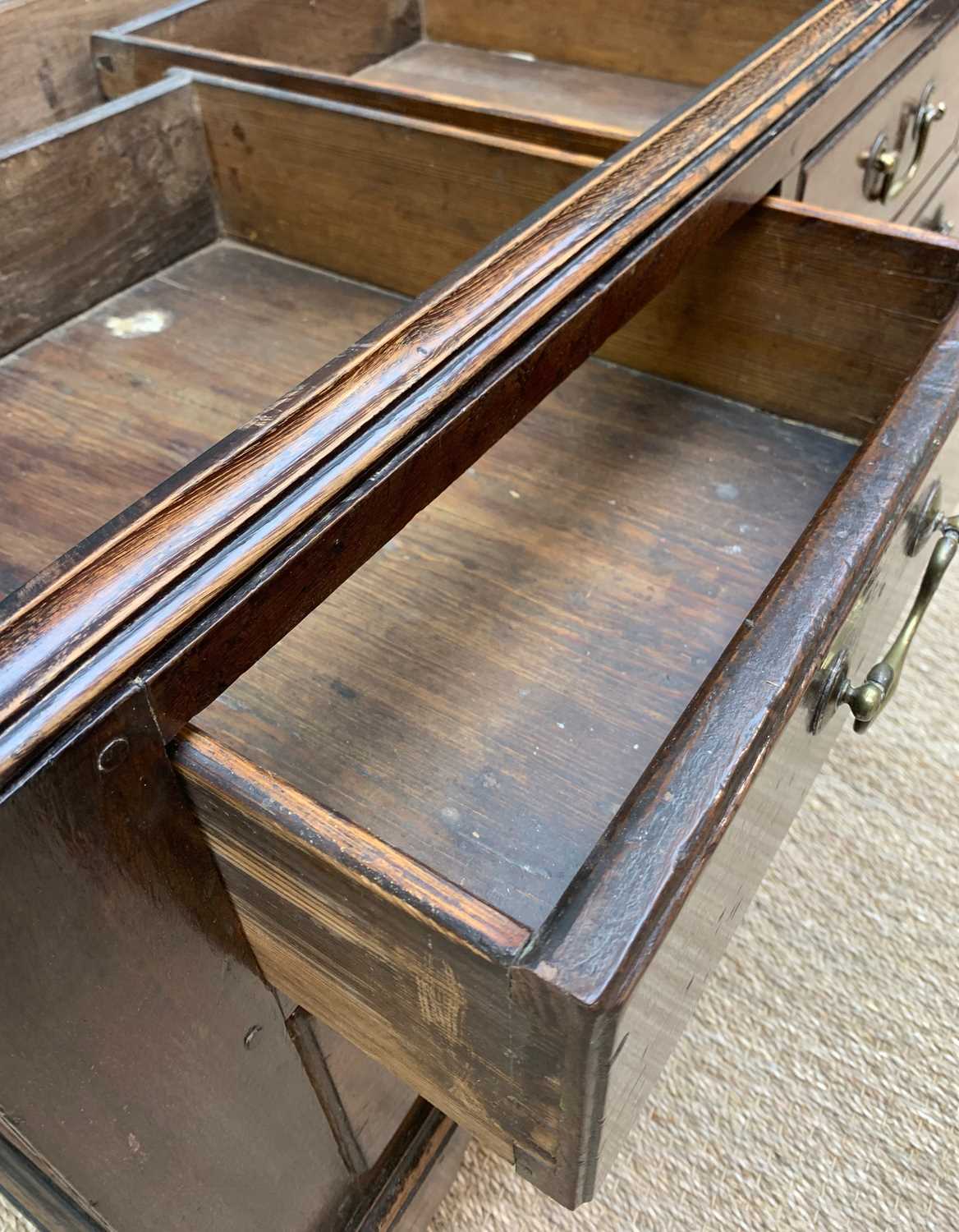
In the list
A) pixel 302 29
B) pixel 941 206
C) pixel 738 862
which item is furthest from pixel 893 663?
pixel 302 29

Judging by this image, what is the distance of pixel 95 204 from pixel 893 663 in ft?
2.32

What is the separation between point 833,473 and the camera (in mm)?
755

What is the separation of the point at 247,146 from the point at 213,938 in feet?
2.27

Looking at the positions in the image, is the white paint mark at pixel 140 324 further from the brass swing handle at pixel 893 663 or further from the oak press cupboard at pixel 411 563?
the brass swing handle at pixel 893 663

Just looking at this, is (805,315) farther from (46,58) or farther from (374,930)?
(46,58)

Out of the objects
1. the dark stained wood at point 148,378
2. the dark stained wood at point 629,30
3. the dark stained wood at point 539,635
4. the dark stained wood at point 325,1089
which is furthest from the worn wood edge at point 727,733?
the dark stained wood at point 629,30

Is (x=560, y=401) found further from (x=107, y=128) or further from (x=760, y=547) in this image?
(x=107, y=128)

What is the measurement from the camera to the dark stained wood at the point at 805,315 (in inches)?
27.1

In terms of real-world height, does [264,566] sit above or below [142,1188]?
above

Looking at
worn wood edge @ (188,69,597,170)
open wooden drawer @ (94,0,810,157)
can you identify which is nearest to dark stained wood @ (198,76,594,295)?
worn wood edge @ (188,69,597,170)

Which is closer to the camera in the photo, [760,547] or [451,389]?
[451,389]

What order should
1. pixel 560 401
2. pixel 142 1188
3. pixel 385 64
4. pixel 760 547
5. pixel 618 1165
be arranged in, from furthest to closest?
1. pixel 385 64
2. pixel 618 1165
3. pixel 560 401
4. pixel 760 547
5. pixel 142 1188

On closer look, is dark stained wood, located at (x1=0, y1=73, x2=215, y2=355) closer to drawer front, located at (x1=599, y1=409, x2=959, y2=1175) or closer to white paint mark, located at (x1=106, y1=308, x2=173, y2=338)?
white paint mark, located at (x1=106, y1=308, x2=173, y2=338)

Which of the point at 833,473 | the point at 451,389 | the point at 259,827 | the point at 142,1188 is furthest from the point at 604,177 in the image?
the point at 142,1188
